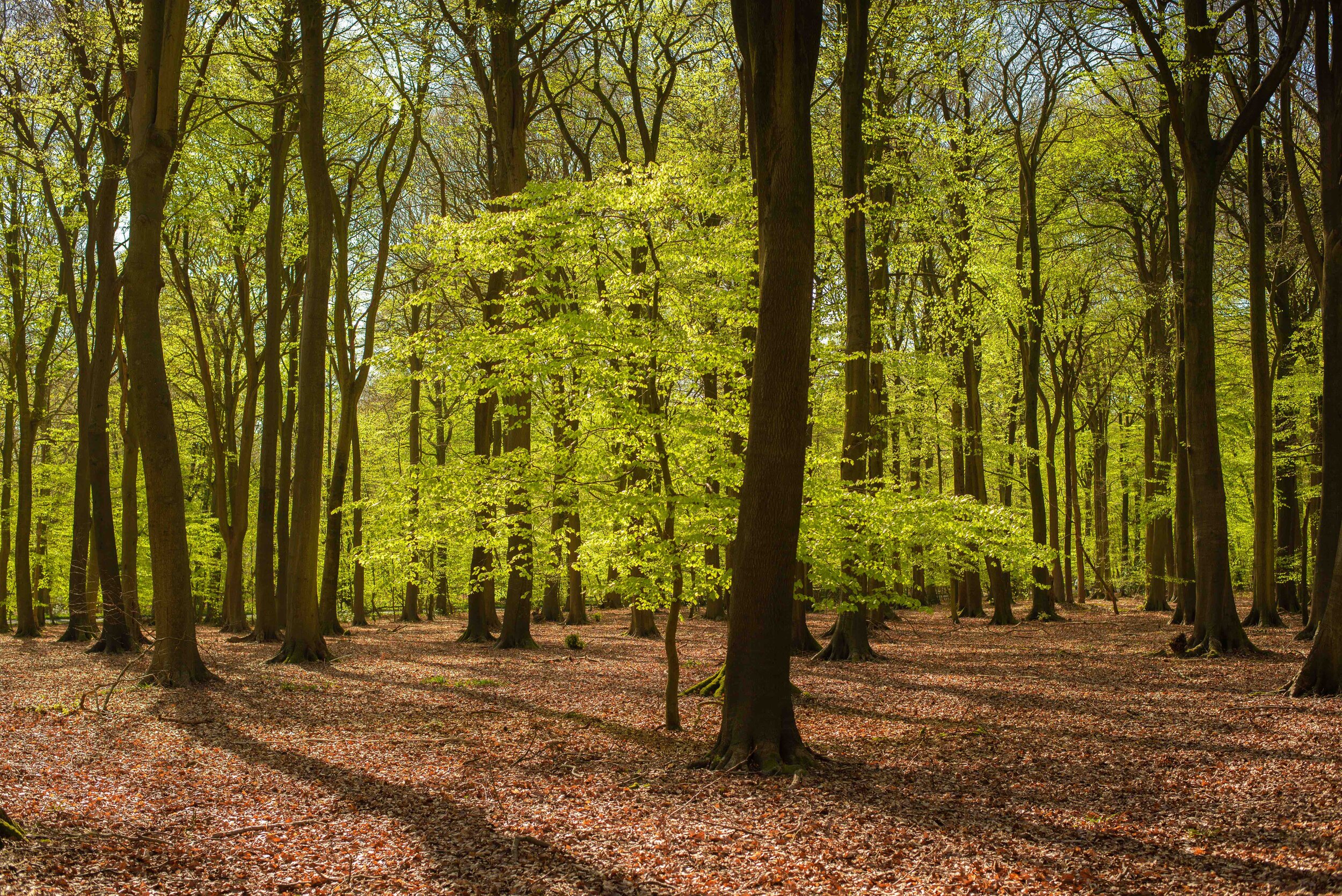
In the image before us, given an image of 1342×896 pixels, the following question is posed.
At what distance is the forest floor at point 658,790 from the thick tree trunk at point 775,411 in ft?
1.88

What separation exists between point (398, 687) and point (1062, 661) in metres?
10.2

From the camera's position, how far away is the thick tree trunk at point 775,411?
6953 millimetres

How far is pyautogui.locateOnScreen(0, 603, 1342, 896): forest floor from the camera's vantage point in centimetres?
474

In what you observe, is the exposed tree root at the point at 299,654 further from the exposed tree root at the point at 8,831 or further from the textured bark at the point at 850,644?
the exposed tree root at the point at 8,831

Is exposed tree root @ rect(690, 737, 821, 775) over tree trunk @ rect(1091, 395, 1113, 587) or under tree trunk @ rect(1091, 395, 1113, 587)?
under

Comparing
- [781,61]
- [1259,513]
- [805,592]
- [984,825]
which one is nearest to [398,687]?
[805,592]

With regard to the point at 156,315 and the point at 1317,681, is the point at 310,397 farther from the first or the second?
the point at 1317,681

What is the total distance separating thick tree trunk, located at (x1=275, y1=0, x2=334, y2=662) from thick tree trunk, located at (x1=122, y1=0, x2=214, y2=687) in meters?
3.12

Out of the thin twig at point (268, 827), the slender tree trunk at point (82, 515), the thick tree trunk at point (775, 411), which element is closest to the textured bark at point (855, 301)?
the thick tree trunk at point (775, 411)

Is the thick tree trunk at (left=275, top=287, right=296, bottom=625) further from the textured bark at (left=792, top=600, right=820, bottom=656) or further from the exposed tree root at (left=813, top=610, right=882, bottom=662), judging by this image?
the exposed tree root at (left=813, top=610, right=882, bottom=662)

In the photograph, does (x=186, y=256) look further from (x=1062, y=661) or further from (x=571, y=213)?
(x=1062, y=661)

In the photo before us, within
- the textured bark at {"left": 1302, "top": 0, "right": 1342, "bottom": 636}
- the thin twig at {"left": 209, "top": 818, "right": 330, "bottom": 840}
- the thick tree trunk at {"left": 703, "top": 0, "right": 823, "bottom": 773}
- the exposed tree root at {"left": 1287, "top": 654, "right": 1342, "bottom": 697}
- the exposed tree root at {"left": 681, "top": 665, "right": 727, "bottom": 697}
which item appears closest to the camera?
the thin twig at {"left": 209, "top": 818, "right": 330, "bottom": 840}

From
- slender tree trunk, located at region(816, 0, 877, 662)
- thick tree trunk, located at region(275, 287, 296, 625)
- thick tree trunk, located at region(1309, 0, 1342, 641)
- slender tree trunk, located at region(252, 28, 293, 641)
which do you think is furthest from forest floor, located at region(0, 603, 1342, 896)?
Result: thick tree trunk, located at region(275, 287, 296, 625)

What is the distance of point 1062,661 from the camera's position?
13383mm
